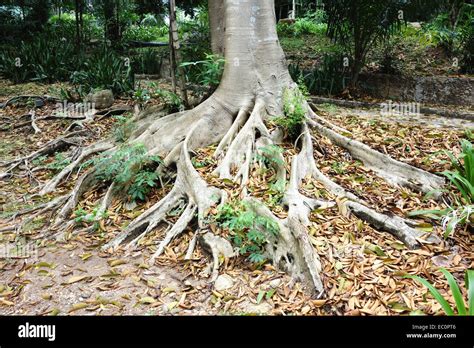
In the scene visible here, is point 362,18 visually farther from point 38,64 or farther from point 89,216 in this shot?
point 38,64

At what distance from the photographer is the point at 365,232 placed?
371 cm

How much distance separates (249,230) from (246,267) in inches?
13.2

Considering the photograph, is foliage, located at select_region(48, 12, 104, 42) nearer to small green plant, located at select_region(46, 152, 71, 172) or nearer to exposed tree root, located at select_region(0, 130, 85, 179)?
exposed tree root, located at select_region(0, 130, 85, 179)

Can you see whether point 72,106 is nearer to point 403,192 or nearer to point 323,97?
point 323,97

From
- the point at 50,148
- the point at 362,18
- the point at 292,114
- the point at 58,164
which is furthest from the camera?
the point at 362,18

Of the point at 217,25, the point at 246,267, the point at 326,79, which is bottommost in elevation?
the point at 246,267

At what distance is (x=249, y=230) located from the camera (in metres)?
3.71

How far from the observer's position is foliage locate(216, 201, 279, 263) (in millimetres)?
3584

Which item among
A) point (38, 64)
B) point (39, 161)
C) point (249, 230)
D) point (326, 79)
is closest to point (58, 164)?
point (39, 161)

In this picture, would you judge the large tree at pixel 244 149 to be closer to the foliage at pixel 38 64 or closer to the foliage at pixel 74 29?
the foliage at pixel 38 64

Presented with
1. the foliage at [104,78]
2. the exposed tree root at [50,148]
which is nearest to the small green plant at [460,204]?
the exposed tree root at [50,148]

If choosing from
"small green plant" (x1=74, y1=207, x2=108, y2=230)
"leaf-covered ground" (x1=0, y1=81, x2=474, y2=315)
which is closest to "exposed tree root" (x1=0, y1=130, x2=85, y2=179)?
"leaf-covered ground" (x1=0, y1=81, x2=474, y2=315)

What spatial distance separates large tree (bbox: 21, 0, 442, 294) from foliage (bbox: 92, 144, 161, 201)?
5.8 inches
